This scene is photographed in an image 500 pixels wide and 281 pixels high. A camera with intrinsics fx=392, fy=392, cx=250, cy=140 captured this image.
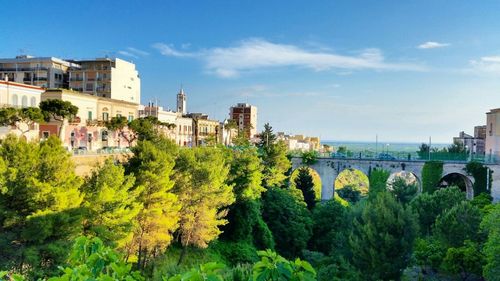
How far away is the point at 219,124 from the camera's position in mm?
77312

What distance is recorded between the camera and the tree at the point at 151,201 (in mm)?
19859

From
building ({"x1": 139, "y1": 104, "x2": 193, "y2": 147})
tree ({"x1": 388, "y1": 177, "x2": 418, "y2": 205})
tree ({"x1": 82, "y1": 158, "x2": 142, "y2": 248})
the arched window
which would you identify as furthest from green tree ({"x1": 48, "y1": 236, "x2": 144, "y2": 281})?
building ({"x1": 139, "y1": 104, "x2": 193, "y2": 147})

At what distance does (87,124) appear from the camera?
128 ft

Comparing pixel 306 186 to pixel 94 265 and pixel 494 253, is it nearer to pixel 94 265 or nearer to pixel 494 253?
pixel 494 253

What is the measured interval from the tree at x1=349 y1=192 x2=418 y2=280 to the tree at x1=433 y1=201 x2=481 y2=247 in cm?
313

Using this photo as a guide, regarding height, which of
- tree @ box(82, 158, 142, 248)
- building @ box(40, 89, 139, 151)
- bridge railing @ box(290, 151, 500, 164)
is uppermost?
building @ box(40, 89, 139, 151)

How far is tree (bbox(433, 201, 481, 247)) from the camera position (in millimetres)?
23547

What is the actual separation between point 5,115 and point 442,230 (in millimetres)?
29147

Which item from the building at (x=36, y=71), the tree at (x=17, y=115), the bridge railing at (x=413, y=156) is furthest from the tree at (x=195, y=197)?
the building at (x=36, y=71)

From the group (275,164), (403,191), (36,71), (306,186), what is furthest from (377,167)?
(36,71)

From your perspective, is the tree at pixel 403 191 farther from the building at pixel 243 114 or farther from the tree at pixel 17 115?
the building at pixel 243 114

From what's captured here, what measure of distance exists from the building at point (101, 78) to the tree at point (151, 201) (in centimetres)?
3743

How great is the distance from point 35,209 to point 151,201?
21.2 feet

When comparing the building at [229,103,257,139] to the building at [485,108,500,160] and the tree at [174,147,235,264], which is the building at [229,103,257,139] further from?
the tree at [174,147,235,264]
